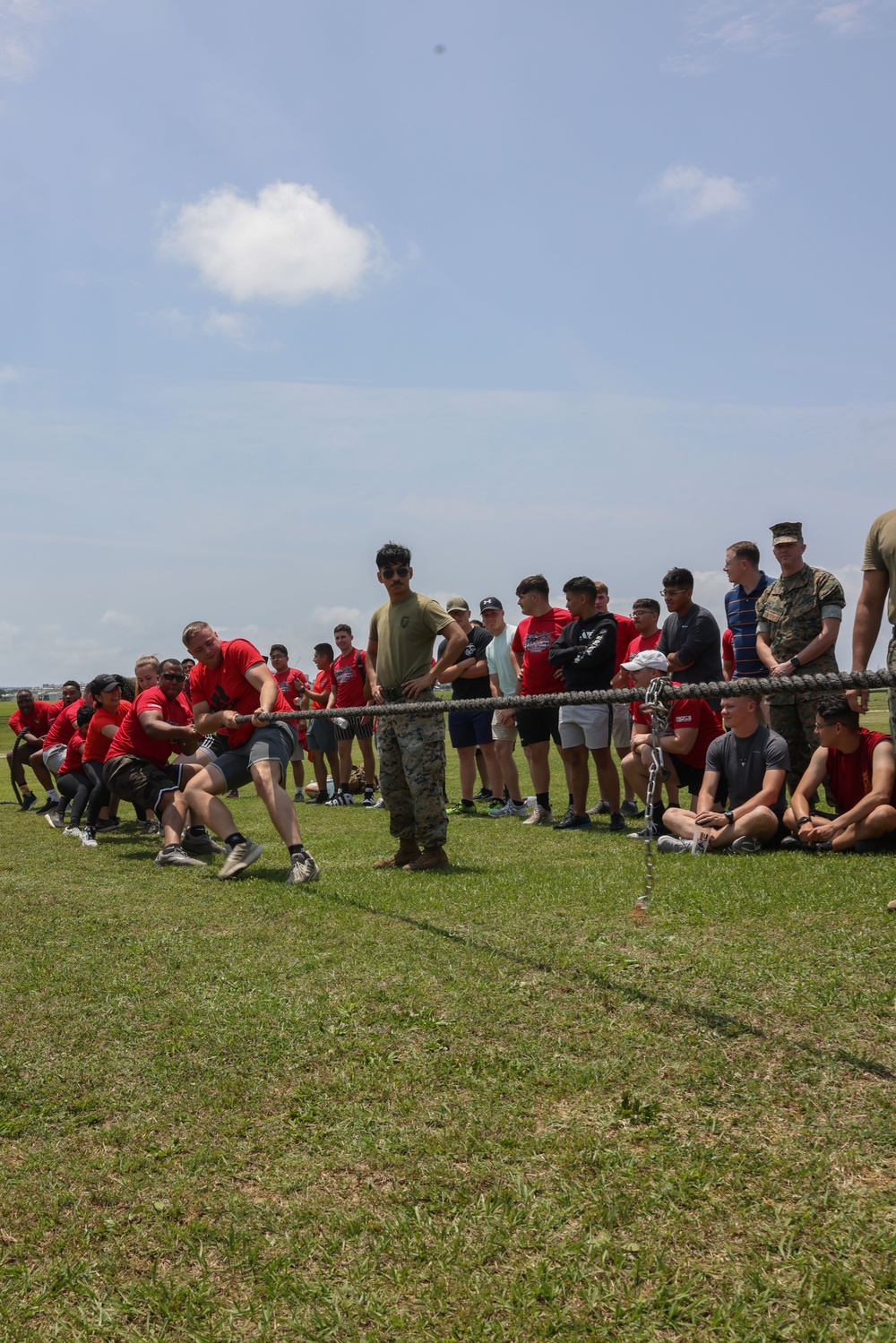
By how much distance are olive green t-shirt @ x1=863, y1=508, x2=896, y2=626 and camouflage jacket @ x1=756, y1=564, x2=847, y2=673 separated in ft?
9.80

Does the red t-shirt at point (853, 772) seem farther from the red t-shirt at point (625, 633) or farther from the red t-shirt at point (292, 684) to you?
the red t-shirt at point (292, 684)

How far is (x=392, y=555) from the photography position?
280 inches

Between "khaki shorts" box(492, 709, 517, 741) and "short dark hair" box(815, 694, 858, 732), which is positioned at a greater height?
"short dark hair" box(815, 694, 858, 732)

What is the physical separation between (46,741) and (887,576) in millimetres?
10819

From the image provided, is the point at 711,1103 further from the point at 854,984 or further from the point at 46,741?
the point at 46,741

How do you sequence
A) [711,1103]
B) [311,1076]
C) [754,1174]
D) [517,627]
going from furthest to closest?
[517,627] → [311,1076] → [711,1103] → [754,1174]

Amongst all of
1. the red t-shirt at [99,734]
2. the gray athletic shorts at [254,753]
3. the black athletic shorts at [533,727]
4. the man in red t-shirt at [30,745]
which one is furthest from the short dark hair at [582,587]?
the man in red t-shirt at [30,745]

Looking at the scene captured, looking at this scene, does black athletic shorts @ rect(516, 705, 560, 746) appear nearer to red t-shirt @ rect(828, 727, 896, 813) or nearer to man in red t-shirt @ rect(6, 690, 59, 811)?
red t-shirt @ rect(828, 727, 896, 813)

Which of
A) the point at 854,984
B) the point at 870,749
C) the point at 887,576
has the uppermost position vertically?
the point at 887,576

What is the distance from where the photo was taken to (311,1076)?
321 centimetres

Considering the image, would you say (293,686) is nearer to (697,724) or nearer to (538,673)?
(538,673)

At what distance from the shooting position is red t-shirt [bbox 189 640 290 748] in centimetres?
722

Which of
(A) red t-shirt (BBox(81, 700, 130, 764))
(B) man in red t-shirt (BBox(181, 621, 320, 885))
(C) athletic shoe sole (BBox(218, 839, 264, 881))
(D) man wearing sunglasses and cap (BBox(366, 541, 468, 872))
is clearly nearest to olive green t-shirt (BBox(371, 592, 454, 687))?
(D) man wearing sunglasses and cap (BBox(366, 541, 468, 872))

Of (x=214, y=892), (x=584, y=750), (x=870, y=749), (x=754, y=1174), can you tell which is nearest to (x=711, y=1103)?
(x=754, y=1174)
